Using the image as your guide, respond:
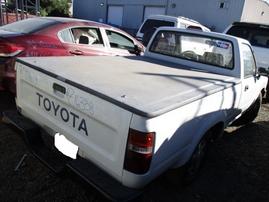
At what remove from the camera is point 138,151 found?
1672 mm

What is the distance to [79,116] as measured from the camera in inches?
77.0

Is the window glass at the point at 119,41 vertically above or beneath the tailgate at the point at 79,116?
above

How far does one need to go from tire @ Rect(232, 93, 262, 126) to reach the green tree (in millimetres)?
26559

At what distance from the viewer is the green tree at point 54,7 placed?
27359 millimetres

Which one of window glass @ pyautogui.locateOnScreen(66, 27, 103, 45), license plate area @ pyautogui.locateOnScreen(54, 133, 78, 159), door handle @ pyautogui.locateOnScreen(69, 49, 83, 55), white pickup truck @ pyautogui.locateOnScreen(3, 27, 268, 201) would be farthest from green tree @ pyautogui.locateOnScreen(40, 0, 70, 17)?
license plate area @ pyautogui.locateOnScreen(54, 133, 78, 159)

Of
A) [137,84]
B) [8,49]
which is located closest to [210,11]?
[8,49]

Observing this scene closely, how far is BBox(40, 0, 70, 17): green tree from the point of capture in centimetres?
2736

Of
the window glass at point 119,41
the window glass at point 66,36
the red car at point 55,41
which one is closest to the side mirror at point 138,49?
the red car at point 55,41

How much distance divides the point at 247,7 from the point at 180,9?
16.8 feet

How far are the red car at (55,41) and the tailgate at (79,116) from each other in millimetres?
1279

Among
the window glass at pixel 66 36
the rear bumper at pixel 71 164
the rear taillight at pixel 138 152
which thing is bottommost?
the rear bumper at pixel 71 164

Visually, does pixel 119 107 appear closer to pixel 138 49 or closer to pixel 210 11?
pixel 138 49

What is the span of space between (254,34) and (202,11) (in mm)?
13570

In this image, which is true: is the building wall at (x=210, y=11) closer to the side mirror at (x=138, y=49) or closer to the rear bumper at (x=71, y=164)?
the side mirror at (x=138, y=49)
